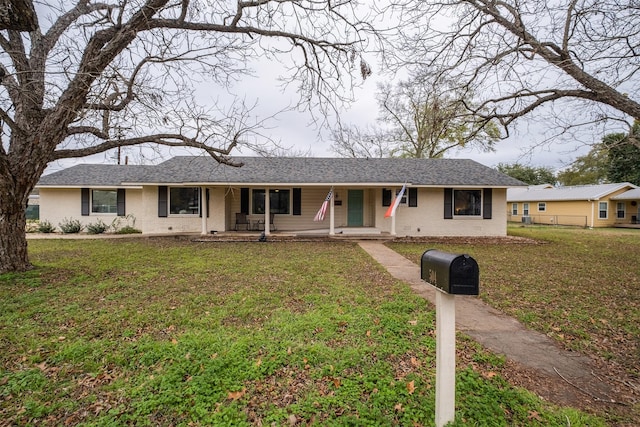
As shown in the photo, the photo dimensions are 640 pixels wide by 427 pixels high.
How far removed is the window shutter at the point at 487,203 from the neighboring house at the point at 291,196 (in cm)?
5

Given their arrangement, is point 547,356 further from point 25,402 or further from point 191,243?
point 191,243

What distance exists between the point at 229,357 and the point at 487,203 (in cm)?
1414

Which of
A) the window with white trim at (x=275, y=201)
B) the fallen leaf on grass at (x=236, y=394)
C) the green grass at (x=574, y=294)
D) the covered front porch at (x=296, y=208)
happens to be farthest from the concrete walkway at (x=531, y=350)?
the window with white trim at (x=275, y=201)

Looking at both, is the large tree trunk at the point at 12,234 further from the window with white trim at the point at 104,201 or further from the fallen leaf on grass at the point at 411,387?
the window with white trim at the point at 104,201

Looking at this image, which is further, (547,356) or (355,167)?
(355,167)

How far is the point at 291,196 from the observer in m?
15.0

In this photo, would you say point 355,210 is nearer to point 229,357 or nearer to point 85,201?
point 229,357

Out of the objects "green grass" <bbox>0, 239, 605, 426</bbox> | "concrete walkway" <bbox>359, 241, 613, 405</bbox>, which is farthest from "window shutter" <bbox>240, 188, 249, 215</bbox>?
"concrete walkway" <bbox>359, 241, 613, 405</bbox>

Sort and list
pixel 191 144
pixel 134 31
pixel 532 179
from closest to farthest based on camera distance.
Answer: pixel 134 31 → pixel 191 144 → pixel 532 179

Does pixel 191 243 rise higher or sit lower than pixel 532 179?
lower

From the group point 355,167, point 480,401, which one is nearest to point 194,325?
point 480,401

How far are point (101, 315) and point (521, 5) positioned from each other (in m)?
Answer: 9.19

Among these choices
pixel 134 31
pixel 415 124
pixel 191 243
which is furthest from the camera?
pixel 415 124

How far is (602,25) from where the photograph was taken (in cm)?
594
